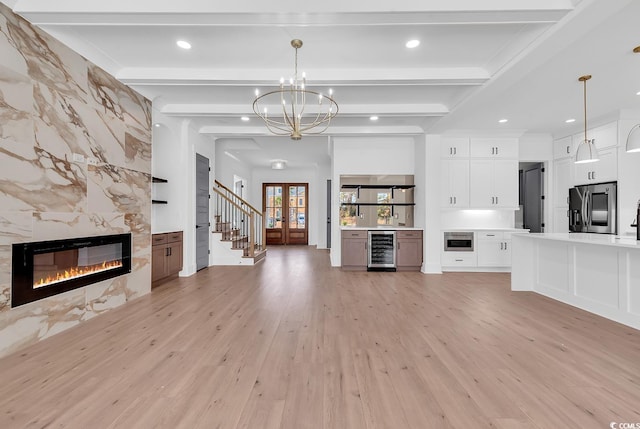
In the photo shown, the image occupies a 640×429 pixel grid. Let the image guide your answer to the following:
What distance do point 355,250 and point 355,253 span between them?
0.20 ft

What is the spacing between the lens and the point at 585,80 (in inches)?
147

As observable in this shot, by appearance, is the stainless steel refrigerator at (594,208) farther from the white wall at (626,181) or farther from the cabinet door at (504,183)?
the cabinet door at (504,183)

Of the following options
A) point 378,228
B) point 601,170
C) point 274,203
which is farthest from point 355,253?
point 274,203

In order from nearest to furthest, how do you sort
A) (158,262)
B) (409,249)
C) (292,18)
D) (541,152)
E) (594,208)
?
(292,18) → (158,262) → (594,208) → (409,249) → (541,152)

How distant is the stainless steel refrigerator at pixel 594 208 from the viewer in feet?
16.7

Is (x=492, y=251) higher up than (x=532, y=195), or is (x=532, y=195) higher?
(x=532, y=195)

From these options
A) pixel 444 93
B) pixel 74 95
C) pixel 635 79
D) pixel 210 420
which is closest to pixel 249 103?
pixel 74 95

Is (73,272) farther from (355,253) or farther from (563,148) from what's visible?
(563,148)

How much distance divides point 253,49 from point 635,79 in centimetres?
466

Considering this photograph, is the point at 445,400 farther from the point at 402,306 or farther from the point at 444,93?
the point at 444,93

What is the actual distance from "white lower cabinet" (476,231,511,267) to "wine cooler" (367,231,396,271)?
5.56ft

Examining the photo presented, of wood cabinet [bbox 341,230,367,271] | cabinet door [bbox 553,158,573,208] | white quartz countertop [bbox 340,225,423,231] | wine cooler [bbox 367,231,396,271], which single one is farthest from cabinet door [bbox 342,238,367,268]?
cabinet door [bbox 553,158,573,208]

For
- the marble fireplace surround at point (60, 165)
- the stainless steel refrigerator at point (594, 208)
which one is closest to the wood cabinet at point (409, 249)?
the stainless steel refrigerator at point (594, 208)

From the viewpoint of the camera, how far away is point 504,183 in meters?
6.28
